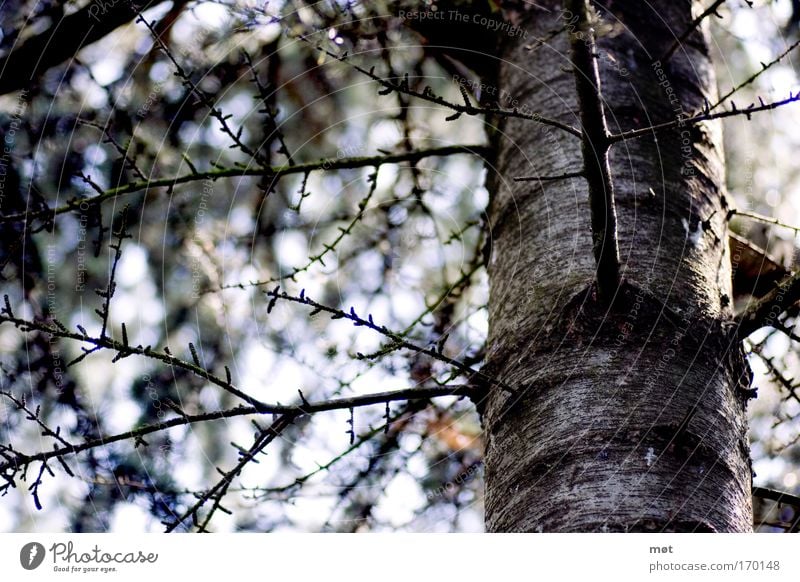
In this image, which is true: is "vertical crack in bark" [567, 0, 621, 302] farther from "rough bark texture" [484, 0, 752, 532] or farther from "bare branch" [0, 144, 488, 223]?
"bare branch" [0, 144, 488, 223]

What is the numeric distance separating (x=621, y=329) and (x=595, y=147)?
241 millimetres

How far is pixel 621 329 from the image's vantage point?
41.4 inches

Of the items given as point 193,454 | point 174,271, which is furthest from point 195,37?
point 193,454

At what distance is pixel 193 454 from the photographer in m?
2.05

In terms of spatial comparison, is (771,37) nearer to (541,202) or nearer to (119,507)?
(541,202)

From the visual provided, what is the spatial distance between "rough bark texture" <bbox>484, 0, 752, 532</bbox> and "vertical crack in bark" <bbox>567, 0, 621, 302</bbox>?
0.19 ft

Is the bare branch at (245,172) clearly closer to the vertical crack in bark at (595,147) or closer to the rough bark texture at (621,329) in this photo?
the rough bark texture at (621,329)

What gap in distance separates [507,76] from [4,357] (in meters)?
1.20

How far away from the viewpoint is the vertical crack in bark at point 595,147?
95cm

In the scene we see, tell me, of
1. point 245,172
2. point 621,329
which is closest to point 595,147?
point 621,329

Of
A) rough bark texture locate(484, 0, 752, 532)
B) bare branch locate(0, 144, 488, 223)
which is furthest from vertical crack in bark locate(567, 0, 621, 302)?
bare branch locate(0, 144, 488, 223)

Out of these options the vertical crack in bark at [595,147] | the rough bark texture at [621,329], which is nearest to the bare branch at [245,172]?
the rough bark texture at [621,329]

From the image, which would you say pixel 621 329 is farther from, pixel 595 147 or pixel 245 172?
pixel 245 172

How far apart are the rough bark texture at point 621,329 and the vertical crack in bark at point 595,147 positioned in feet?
0.19
